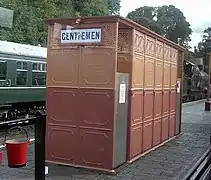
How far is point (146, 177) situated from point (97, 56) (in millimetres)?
2294

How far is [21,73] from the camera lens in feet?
44.3

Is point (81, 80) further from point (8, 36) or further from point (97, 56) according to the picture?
point (8, 36)

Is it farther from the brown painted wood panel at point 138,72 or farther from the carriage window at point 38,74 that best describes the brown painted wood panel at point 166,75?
the carriage window at point 38,74

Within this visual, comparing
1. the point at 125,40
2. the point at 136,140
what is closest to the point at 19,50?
the point at 125,40

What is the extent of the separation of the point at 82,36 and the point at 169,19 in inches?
2290

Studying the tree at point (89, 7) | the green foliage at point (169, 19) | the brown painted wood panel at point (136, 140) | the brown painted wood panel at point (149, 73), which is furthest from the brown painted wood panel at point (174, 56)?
the green foliage at point (169, 19)

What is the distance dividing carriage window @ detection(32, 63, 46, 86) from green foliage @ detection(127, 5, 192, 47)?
4522 cm

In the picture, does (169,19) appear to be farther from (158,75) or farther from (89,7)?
(158,75)

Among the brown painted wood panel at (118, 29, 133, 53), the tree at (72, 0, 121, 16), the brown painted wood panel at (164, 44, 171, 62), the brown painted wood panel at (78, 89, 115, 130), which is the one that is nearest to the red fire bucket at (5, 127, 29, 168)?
the brown painted wood panel at (78, 89, 115, 130)

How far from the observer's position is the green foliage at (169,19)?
60.5m

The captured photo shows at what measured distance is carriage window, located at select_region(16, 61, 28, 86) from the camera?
43.8 feet

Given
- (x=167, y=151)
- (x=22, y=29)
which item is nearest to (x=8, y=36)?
(x=22, y=29)

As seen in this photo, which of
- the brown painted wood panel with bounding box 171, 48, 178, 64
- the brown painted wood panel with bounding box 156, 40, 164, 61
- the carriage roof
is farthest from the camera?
the carriage roof

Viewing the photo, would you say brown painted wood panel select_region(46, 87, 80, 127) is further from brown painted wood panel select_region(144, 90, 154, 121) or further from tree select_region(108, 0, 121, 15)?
tree select_region(108, 0, 121, 15)
